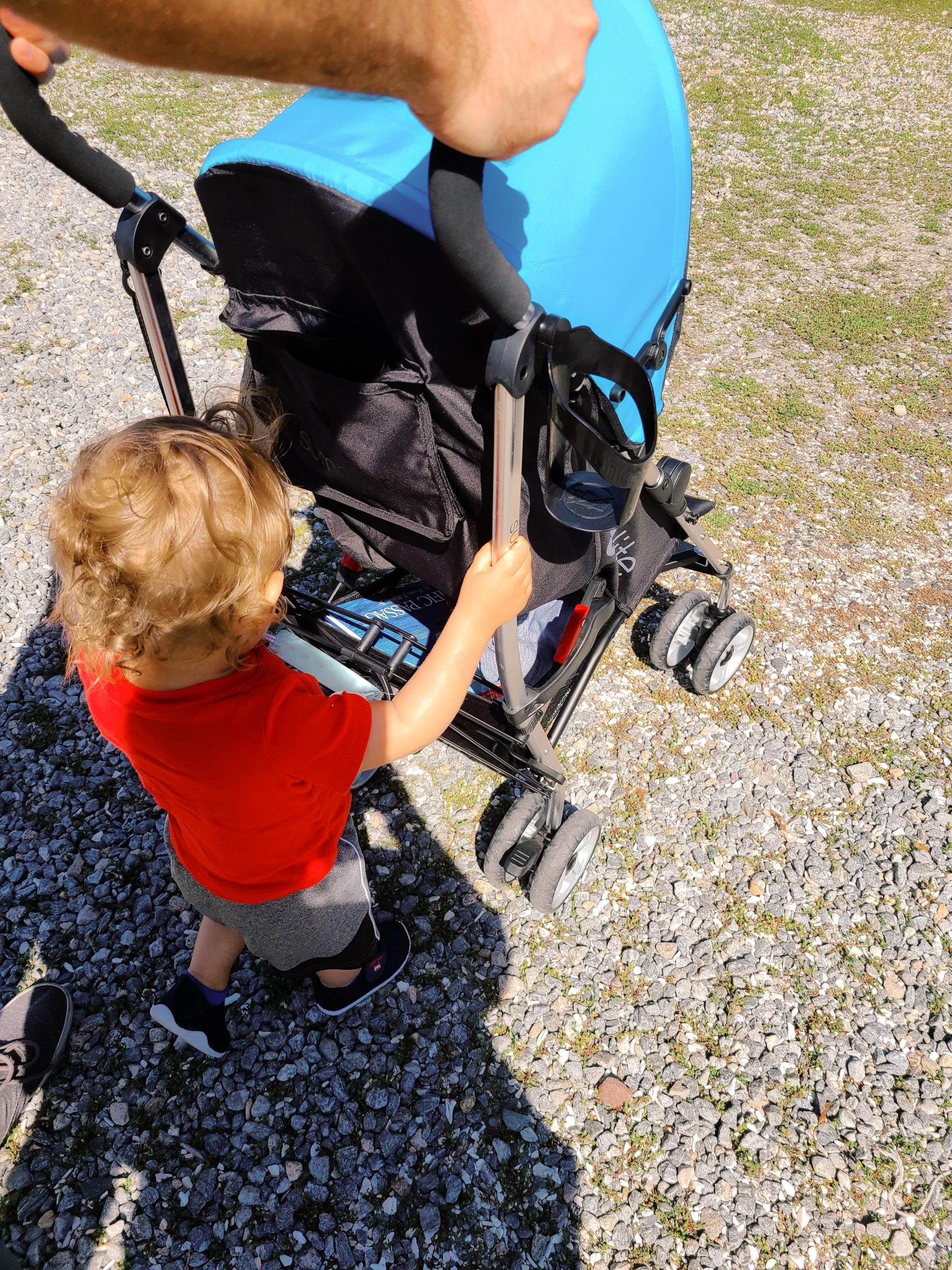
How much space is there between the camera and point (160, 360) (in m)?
1.92

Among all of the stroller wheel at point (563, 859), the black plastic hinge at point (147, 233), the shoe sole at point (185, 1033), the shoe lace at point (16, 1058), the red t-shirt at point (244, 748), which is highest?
the black plastic hinge at point (147, 233)

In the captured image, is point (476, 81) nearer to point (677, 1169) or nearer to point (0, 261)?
point (677, 1169)

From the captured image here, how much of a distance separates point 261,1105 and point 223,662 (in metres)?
1.54

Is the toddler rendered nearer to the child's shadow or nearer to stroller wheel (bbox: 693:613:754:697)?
the child's shadow

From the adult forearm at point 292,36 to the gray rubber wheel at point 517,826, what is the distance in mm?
1987

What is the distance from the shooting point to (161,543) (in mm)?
1302

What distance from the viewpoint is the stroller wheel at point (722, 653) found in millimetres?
3076

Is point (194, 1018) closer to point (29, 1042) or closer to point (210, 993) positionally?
point (210, 993)

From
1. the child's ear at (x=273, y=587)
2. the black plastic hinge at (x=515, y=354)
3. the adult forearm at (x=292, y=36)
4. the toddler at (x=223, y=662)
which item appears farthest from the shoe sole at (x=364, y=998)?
the adult forearm at (x=292, y=36)

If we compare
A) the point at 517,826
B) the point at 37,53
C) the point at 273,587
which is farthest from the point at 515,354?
the point at 517,826

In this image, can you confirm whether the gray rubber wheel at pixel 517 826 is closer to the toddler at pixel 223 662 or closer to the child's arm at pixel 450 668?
the toddler at pixel 223 662

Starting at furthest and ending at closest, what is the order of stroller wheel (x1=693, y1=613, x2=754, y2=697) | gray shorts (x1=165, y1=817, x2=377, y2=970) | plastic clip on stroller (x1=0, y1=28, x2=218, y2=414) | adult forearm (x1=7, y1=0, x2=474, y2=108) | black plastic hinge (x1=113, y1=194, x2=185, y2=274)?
stroller wheel (x1=693, y1=613, x2=754, y2=697)
gray shorts (x1=165, y1=817, x2=377, y2=970)
black plastic hinge (x1=113, y1=194, x2=185, y2=274)
plastic clip on stroller (x1=0, y1=28, x2=218, y2=414)
adult forearm (x1=7, y1=0, x2=474, y2=108)

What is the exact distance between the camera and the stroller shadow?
2072 millimetres

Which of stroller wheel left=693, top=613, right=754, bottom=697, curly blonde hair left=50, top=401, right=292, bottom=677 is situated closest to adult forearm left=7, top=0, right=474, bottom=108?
curly blonde hair left=50, top=401, right=292, bottom=677
